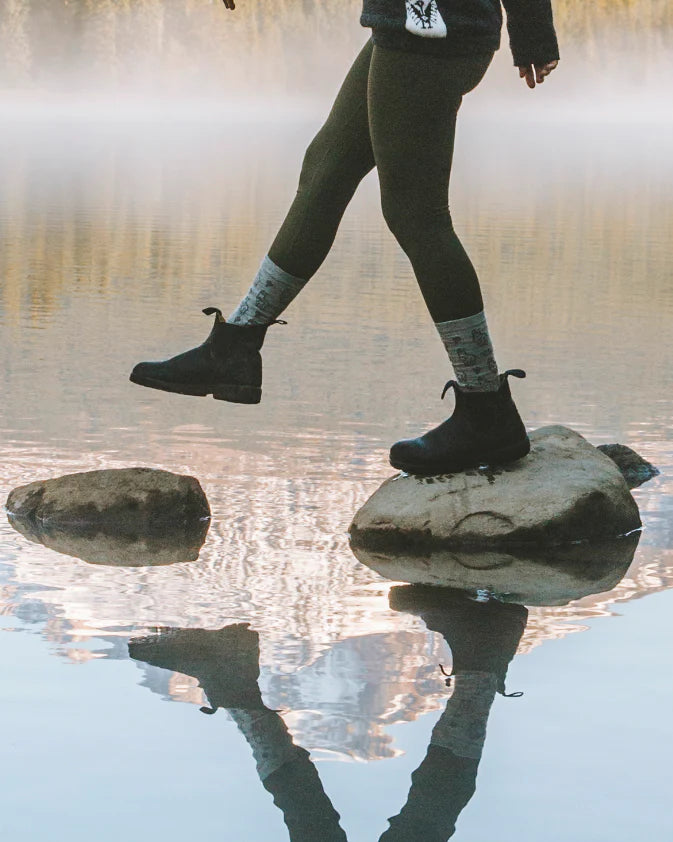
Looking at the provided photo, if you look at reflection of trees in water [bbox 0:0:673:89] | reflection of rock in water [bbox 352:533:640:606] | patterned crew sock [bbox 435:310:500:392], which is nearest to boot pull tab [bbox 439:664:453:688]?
reflection of rock in water [bbox 352:533:640:606]

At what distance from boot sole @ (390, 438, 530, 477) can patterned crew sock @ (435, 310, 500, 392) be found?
0.14 meters

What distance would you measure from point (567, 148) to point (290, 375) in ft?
128

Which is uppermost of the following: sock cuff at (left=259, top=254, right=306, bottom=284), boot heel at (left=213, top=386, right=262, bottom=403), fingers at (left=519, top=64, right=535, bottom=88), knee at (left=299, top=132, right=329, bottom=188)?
fingers at (left=519, top=64, right=535, bottom=88)

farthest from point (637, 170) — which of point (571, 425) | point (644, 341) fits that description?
point (571, 425)

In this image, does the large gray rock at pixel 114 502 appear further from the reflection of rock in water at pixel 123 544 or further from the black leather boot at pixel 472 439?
the black leather boot at pixel 472 439

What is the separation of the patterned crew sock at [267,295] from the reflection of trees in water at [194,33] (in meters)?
105

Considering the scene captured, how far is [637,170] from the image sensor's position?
27297 mm

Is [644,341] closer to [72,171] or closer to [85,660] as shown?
[85,660]

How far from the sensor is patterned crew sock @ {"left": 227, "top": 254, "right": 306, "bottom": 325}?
143 inches

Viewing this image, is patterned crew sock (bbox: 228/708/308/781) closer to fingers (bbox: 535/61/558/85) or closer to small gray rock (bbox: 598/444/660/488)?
fingers (bbox: 535/61/558/85)

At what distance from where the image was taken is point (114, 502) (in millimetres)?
3600

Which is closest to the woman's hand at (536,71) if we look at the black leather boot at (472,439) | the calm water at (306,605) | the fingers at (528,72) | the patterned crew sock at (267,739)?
the fingers at (528,72)

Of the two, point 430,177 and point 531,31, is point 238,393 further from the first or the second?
point 531,31

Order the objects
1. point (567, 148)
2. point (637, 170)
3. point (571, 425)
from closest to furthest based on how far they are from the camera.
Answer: point (571, 425), point (637, 170), point (567, 148)
